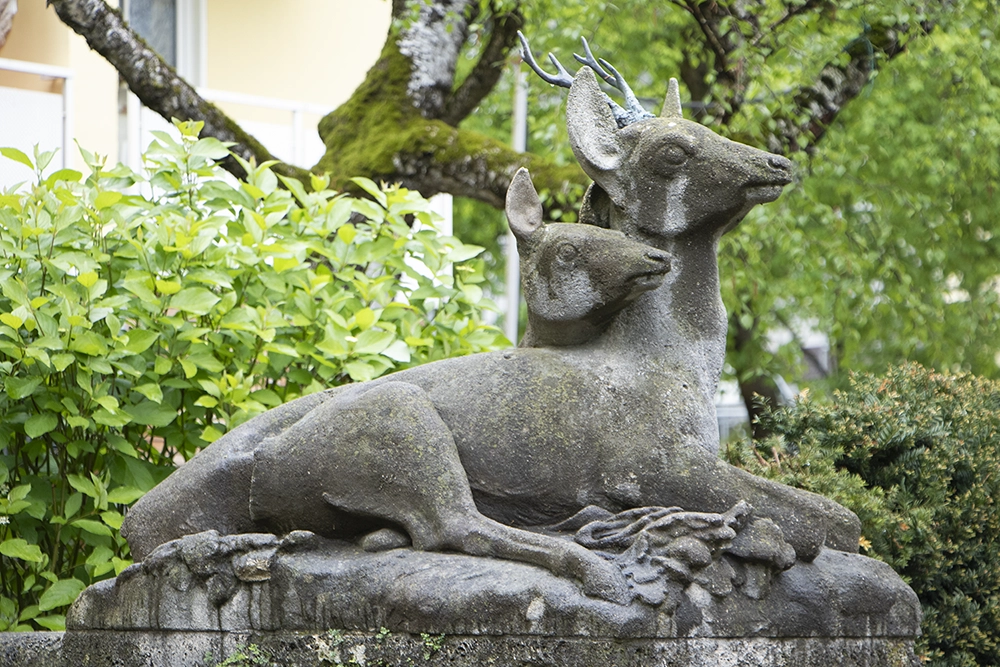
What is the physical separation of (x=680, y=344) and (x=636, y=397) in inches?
9.4

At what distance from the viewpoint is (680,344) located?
3697mm

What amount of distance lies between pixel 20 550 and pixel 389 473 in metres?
2.03

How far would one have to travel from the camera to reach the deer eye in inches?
142

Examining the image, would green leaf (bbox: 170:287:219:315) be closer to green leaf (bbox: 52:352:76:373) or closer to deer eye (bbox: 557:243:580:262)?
green leaf (bbox: 52:352:76:373)

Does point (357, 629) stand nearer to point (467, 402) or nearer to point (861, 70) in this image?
point (467, 402)

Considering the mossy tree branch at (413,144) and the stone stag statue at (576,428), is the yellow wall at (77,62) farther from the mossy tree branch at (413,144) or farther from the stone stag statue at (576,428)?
the stone stag statue at (576,428)

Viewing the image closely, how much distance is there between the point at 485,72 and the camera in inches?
377

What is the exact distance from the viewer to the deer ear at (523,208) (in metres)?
Answer: 3.74

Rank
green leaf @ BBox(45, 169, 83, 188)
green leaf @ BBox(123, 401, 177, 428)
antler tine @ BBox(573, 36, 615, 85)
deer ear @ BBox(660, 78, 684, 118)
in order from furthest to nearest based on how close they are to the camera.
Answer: green leaf @ BBox(45, 169, 83, 188) < green leaf @ BBox(123, 401, 177, 428) < antler tine @ BBox(573, 36, 615, 85) < deer ear @ BBox(660, 78, 684, 118)

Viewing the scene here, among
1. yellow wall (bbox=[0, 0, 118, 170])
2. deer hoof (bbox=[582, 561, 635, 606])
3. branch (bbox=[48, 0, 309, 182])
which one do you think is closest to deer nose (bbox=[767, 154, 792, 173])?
deer hoof (bbox=[582, 561, 635, 606])

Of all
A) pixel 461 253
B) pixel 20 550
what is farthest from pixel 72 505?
pixel 461 253

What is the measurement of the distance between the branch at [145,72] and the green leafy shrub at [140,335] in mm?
2404

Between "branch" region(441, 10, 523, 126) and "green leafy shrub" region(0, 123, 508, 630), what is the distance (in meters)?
3.90

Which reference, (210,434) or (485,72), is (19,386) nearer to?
(210,434)
